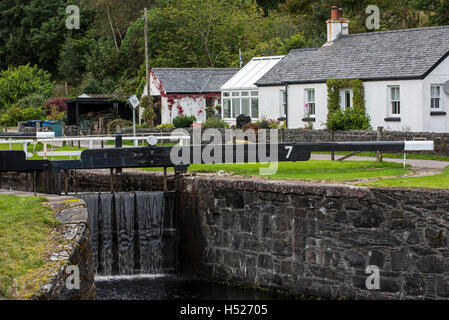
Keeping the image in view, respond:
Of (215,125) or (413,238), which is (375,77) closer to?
(215,125)

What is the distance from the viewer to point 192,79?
47.4 meters

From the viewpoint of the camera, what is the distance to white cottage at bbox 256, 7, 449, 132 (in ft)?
102

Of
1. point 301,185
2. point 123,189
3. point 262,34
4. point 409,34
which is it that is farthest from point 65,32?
point 301,185

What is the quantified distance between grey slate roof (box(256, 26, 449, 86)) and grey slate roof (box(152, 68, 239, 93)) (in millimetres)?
8719

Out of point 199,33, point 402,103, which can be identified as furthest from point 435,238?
point 199,33

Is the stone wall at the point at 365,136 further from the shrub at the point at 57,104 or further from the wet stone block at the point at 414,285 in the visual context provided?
the shrub at the point at 57,104

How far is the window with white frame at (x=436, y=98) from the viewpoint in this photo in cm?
3123

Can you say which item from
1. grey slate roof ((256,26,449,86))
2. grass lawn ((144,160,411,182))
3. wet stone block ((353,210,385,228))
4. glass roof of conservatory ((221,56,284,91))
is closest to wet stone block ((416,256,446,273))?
wet stone block ((353,210,385,228))

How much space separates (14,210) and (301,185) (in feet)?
A: 23.6

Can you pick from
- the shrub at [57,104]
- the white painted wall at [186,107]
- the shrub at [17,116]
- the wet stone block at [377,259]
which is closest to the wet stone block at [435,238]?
the wet stone block at [377,259]

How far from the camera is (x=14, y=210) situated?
13.0 meters

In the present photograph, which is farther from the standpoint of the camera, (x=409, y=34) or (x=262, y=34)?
(x=262, y=34)
